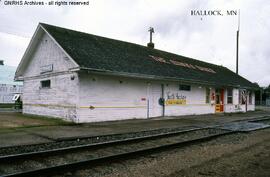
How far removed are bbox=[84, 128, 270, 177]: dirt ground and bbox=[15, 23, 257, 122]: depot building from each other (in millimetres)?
7952

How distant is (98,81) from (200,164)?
395 inches

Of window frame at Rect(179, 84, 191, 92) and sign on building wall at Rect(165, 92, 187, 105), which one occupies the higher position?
window frame at Rect(179, 84, 191, 92)

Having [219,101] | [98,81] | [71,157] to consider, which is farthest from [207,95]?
[71,157]

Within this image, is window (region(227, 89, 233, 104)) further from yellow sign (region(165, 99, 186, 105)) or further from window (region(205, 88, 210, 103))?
yellow sign (region(165, 99, 186, 105))

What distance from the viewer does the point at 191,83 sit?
21.9m

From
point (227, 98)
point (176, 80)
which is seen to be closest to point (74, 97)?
point (176, 80)

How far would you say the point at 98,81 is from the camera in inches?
617

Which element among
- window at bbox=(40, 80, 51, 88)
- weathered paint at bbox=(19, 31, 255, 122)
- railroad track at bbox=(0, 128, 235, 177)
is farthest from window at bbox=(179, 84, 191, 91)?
railroad track at bbox=(0, 128, 235, 177)

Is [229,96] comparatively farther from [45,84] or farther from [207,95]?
[45,84]

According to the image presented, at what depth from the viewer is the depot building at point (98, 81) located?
15206 mm

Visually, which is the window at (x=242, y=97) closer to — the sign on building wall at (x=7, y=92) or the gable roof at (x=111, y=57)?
the gable roof at (x=111, y=57)

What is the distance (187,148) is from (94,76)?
8.27 meters

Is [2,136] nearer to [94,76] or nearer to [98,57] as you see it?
[94,76]

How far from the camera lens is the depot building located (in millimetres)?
15206
